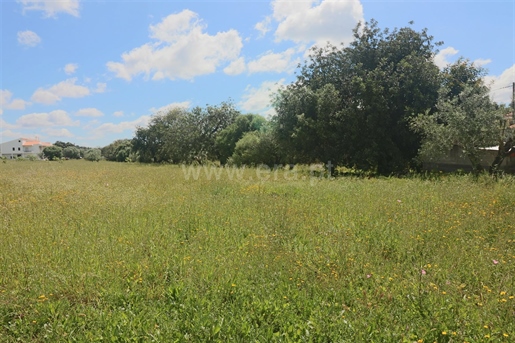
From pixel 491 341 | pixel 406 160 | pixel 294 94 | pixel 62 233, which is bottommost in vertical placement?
pixel 491 341

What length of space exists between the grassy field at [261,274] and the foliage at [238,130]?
83.6ft

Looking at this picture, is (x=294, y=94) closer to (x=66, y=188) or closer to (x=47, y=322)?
(x=66, y=188)

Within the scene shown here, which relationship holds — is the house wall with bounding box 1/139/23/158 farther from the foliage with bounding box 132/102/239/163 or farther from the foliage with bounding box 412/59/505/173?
the foliage with bounding box 412/59/505/173

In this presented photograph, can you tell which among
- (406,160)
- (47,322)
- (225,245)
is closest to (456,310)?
(225,245)

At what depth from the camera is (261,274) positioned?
397cm

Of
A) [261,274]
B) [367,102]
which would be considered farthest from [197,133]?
[261,274]

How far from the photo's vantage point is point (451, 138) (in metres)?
13.3

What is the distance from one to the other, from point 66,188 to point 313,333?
11185 mm

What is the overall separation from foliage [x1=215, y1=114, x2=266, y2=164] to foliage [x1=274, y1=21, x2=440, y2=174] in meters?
12.1

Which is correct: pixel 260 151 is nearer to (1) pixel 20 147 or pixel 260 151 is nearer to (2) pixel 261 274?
(2) pixel 261 274

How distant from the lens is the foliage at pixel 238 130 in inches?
1262

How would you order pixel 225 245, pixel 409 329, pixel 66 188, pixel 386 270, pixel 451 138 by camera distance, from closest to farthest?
pixel 409 329, pixel 386 270, pixel 225 245, pixel 66 188, pixel 451 138

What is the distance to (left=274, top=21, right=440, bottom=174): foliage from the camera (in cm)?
1655

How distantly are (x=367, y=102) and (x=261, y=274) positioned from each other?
50.9ft
